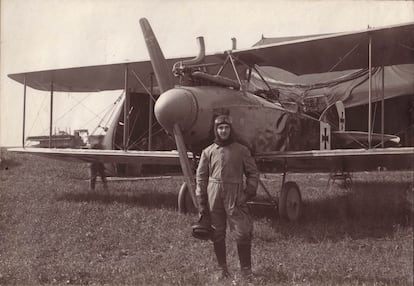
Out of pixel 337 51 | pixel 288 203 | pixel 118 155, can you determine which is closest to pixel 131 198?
pixel 118 155

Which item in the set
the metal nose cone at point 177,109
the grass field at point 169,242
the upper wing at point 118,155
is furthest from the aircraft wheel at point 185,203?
the metal nose cone at point 177,109

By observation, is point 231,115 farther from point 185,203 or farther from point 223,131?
point 185,203

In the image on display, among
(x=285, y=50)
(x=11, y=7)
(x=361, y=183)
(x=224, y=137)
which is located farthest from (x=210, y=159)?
(x=361, y=183)

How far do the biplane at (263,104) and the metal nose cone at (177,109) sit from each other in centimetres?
1

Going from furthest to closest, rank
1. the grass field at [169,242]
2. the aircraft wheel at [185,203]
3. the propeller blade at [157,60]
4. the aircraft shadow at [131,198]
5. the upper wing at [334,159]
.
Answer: the aircraft shadow at [131,198]
the aircraft wheel at [185,203]
the upper wing at [334,159]
the propeller blade at [157,60]
the grass field at [169,242]

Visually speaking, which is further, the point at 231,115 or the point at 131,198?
the point at 131,198

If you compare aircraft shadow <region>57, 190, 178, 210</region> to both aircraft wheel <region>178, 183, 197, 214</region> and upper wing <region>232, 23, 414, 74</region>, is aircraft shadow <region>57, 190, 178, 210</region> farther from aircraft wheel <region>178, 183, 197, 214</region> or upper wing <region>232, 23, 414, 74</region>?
upper wing <region>232, 23, 414, 74</region>

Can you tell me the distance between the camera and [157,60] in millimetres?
6098

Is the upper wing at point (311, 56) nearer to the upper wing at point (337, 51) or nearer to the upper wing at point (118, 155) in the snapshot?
the upper wing at point (337, 51)

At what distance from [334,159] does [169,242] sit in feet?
10.8

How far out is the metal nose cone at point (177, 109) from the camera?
5.32 m

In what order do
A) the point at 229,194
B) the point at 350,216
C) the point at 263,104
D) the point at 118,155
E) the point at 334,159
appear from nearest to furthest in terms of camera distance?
the point at 229,194 < the point at 263,104 < the point at 350,216 < the point at 334,159 < the point at 118,155

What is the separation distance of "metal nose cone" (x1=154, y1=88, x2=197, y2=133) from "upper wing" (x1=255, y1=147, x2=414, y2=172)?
1.57 metres

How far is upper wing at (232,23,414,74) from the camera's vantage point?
6883 mm
